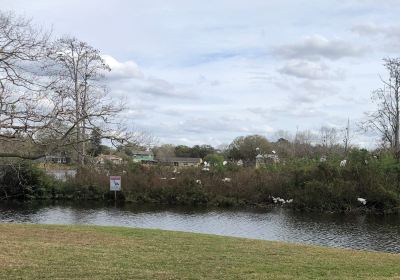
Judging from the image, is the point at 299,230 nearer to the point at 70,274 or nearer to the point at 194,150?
the point at 70,274

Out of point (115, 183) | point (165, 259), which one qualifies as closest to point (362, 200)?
point (115, 183)

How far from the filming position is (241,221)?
31.7 meters

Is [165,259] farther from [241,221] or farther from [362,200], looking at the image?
[362,200]

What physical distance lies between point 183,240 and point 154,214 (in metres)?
21.9

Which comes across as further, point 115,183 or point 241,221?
point 115,183

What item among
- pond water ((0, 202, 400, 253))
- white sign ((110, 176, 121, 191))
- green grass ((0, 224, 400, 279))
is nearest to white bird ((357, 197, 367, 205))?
pond water ((0, 202, 400, 253))

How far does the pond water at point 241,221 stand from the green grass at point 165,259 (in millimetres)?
10439

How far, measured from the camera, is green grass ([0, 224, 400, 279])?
886 cm

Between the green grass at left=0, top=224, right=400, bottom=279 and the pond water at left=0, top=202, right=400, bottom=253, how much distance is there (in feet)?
34.2

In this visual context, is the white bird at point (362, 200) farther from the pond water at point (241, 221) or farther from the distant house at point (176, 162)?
the distant house at point (176, 162)

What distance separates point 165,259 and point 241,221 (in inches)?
841

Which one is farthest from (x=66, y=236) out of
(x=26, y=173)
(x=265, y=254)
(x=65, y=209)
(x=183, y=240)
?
(x=26, y=173)

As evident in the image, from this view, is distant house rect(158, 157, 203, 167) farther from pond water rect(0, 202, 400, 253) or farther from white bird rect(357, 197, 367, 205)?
white bird rect(357, 197, 367, 205)

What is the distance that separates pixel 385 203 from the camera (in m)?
38.8
